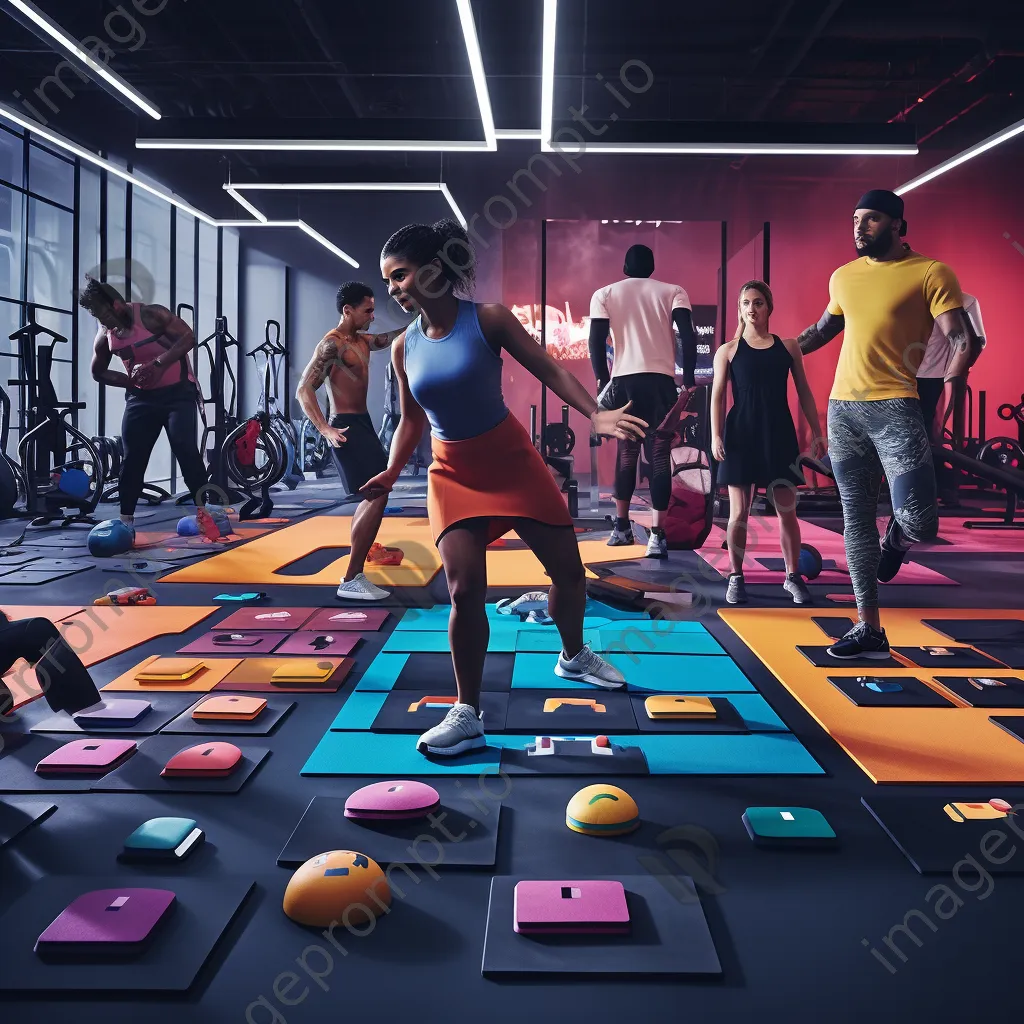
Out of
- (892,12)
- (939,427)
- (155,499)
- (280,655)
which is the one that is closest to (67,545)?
(155,499)

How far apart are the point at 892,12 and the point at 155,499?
8475 mm

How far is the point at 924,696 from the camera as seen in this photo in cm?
268

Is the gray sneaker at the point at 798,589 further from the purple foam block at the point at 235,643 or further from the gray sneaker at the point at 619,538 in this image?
the purple foam block at the point at 235,643

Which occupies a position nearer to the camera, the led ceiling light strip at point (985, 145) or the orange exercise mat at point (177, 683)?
the orange exercise mat at point (177, 683)

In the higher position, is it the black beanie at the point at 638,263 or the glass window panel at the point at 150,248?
the glass window panel at the point at 150,248

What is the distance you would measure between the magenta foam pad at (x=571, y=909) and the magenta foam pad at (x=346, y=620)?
84.7 inches

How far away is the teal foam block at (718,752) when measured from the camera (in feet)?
7.14

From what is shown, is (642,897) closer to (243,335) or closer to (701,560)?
(701,560)

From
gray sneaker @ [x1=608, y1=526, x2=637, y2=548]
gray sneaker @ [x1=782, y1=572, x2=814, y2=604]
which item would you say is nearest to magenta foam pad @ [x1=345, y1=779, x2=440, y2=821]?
gray sneaker @ [x1=782, y1=572, x2=814, y2=604]

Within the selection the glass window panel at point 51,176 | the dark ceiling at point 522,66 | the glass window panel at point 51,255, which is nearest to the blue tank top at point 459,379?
the dark ceiling at point 522,66

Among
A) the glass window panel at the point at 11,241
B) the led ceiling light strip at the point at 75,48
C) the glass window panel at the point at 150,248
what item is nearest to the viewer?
the led ceiling light strip at the point at 75,48

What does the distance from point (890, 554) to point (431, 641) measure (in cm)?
188

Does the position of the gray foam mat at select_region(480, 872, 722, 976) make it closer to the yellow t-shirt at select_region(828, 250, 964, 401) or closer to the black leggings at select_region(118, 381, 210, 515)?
the yellow t-shirt at select_region(828, 250, 964, 401)

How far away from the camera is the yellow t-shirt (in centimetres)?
278
